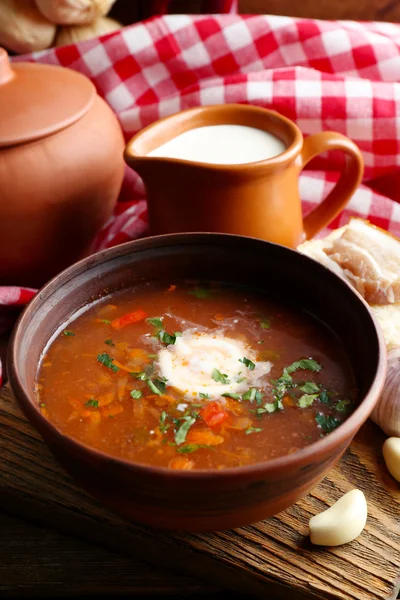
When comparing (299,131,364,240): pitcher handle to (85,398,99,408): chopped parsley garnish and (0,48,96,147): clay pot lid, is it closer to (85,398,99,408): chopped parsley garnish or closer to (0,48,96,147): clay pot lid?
(0,48,96,147): clay pot lid

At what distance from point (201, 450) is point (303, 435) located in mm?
174

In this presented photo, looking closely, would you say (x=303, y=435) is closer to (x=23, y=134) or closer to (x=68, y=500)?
(x=68, y=500)

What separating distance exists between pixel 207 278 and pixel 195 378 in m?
0.33

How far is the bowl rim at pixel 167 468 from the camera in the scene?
3.37 ft

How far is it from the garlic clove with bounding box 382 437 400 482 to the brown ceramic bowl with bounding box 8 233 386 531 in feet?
0.56

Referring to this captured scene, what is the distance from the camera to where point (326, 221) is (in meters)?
1.95

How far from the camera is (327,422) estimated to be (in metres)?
1.25

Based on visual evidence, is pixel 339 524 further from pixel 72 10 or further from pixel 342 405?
pixel 72 10

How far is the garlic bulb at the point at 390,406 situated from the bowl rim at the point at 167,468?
0.18m

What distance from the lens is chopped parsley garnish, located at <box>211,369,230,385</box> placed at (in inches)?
52.8

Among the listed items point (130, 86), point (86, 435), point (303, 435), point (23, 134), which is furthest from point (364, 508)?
point (130, 86)

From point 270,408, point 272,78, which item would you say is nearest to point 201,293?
point 270,408

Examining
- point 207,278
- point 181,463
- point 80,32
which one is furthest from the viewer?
point 80,32

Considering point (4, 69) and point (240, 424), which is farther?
point (4, 69)
